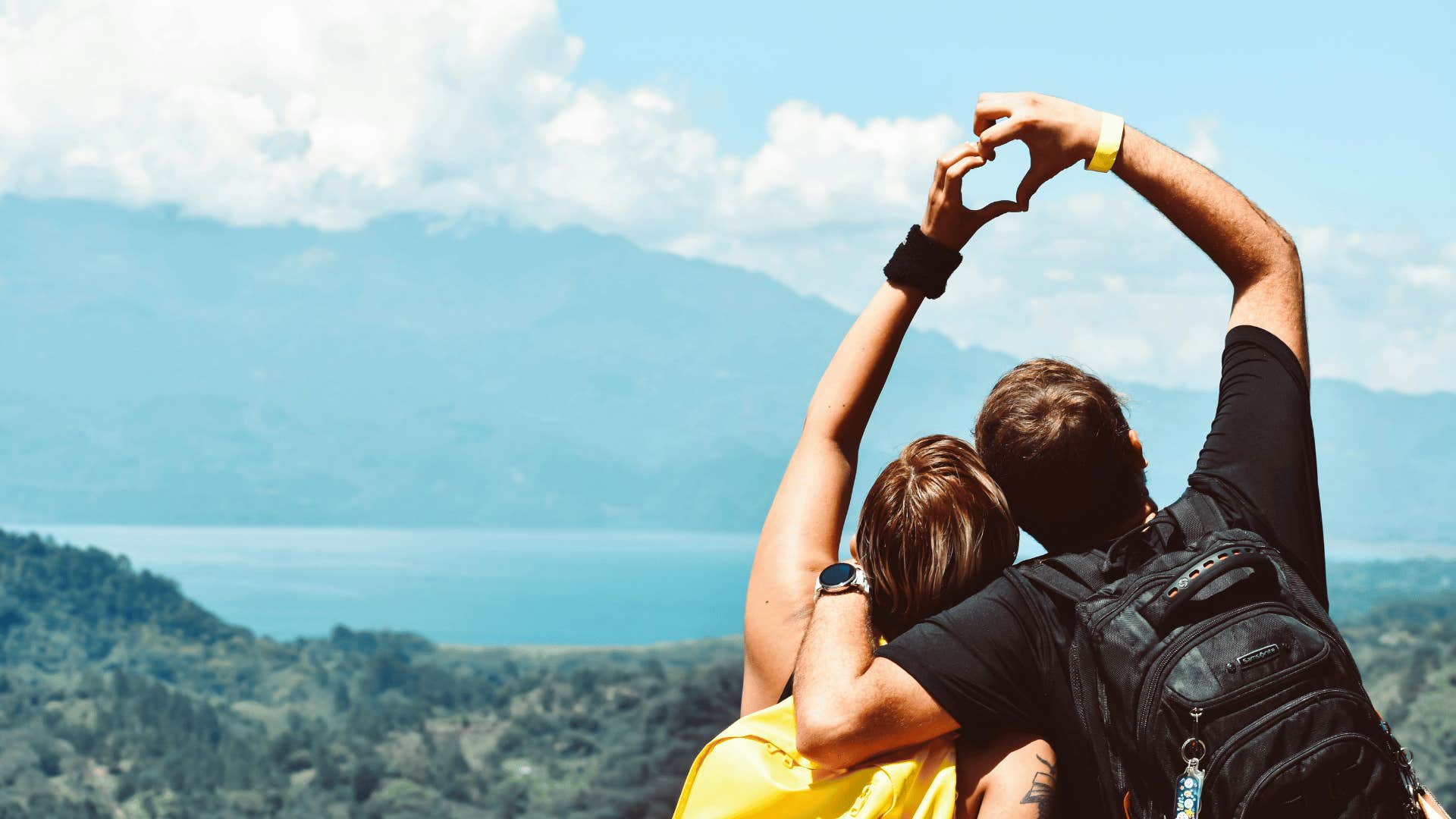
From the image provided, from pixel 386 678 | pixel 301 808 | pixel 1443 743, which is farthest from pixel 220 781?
pixel 1443 743

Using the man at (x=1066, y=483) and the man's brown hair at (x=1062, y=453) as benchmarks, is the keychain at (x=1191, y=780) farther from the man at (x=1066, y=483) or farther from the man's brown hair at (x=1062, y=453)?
the man's brown hair at (x=1062, y=453)

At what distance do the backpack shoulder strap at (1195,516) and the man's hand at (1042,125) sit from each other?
69 cm

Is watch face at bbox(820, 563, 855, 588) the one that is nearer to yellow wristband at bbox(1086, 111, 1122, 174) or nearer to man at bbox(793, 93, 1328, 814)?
man at bbox(793, 93, 1328, 814)

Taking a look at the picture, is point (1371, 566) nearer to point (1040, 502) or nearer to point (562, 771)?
point (562, 771)

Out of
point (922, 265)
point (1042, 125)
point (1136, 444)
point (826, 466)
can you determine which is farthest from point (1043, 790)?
point (1042, 125)

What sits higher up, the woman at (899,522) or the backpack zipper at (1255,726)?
the woman at (899,522)

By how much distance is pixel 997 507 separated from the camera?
236cm

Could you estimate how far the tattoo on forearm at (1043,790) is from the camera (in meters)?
2.24

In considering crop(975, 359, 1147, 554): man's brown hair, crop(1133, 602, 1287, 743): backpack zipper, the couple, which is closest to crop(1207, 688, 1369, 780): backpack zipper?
crop(1133, 602, 1287, 743): backpack zipper

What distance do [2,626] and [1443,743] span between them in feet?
256

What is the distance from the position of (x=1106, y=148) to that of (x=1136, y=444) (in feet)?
1.85

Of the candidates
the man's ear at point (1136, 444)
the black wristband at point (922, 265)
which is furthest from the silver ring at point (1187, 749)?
the black wristband at point (922, 265)

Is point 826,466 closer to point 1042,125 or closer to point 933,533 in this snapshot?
point 933,533

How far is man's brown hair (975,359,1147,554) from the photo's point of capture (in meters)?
2.36
